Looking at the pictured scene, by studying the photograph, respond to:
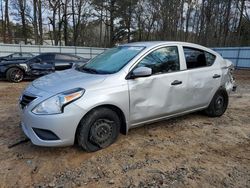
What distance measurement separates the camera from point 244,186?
2.76 meters

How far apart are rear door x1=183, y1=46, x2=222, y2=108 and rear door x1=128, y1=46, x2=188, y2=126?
190mm

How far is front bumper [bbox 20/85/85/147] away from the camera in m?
3.05

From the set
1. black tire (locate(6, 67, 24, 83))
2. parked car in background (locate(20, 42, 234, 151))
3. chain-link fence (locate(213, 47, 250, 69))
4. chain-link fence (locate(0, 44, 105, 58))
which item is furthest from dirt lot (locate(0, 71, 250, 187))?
chain-link fence (locate(0, 44, 105, 58))

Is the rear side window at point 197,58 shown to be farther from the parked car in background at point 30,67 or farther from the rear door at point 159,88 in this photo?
the parked car in background at point 30,67

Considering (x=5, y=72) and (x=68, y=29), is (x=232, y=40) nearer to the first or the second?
(x=68, y=29)

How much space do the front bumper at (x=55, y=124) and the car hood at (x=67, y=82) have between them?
0.88 feet

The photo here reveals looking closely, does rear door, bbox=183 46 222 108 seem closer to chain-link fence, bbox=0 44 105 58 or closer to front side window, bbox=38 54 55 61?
front side window, bbox=38 54 55 61

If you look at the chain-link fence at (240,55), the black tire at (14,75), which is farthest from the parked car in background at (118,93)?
the chain-link fence at (240,55)

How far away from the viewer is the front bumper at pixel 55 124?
305 centimetres

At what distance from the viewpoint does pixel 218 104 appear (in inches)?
199

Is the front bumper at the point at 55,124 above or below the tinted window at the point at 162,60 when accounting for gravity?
below

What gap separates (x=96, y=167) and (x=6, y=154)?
1320 millimetres

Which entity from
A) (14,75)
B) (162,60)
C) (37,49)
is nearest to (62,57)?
(14,75)

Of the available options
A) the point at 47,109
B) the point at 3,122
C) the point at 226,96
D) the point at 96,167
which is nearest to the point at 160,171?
the point at 96,167
